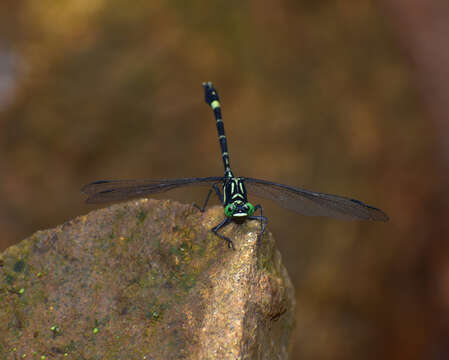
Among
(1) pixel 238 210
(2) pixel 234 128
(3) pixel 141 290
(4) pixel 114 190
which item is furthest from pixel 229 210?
(2) pixel 234 128

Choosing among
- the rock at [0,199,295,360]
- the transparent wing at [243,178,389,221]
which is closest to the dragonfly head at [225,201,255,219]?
the rock at [0,199,295,360]

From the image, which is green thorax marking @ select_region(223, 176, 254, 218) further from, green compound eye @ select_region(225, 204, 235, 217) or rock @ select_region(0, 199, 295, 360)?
rock @ select_region(0, 199, 295, 360)

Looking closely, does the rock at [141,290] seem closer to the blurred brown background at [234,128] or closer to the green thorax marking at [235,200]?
the green thorax marking at [235,200]

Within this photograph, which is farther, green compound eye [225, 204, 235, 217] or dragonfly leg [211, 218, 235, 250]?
green compound eye [225, 204, 235, 217]

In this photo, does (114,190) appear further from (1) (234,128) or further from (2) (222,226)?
(1) (234,128)

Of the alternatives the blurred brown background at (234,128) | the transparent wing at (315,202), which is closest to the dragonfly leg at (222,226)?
the transparent wing at (315,202)

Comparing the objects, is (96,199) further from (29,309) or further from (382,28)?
(382,28)

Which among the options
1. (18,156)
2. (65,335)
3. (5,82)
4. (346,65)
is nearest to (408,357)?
(346,65)
